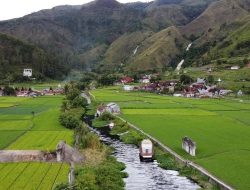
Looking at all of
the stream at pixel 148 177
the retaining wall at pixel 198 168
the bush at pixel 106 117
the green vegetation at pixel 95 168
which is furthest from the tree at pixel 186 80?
the stream at pixel 148 177

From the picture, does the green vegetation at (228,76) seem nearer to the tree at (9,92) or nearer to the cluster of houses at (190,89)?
the cluster of houses at (190,89)

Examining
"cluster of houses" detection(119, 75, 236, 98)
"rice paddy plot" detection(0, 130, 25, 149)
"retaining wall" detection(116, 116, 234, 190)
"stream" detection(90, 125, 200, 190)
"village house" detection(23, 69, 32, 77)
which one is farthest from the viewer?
"village house" detection(23, 69, 32, 77)

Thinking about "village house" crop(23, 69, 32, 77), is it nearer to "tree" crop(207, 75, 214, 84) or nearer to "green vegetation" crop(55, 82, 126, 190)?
"tree" crop(207, 75, 214, 84)

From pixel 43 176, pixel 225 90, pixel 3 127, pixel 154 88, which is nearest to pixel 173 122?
pixel 3 127

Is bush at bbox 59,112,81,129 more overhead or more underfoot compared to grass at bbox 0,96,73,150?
more overhead

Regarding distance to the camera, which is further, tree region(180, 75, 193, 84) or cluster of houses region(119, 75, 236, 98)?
tree region(180, 75, 193, 84)

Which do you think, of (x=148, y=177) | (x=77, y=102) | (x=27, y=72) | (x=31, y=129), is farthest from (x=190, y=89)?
(x=148, y=177)

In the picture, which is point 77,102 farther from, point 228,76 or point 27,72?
point 27,72

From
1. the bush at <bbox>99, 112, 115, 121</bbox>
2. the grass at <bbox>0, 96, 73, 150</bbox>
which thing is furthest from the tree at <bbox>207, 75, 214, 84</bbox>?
the bush at <bbox>99, 112, 115, 121</bbox>
